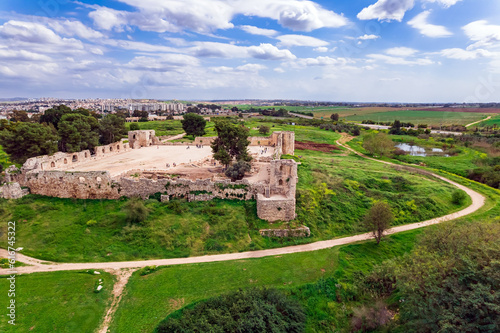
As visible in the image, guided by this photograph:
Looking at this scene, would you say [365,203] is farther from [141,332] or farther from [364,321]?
[141,332]

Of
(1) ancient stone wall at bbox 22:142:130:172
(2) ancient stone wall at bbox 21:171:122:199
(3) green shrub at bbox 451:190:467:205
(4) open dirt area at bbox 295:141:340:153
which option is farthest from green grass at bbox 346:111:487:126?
(2) ancient stone wall at bbox 21:171:122:199

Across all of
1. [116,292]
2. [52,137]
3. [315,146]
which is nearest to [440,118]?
[315,146]

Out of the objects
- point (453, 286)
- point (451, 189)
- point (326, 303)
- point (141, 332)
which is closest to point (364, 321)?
point (326, 303)

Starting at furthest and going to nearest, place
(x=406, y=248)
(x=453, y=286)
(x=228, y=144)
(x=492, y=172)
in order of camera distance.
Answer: (x=492, y=172) → (x=228, y=144) → (x=406, y=248) → (x=453, y=286)

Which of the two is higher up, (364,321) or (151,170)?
(151,170)

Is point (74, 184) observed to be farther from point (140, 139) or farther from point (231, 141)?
point (140, 139)

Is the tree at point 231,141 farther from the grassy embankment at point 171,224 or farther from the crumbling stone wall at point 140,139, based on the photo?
the crumbling stone wall at point 140,139

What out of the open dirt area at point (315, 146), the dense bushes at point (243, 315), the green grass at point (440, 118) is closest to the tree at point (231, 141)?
the dense bushes at point (243, 315)
